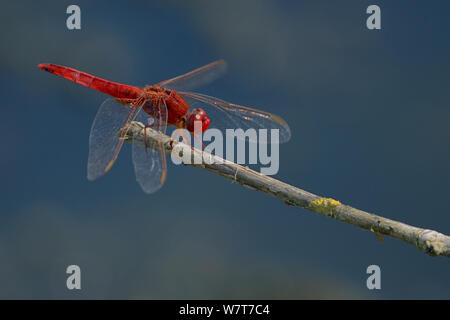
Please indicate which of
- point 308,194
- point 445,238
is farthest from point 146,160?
point 445,238

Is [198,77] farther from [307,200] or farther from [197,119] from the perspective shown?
[307,200]

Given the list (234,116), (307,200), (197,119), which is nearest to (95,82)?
(197,119)

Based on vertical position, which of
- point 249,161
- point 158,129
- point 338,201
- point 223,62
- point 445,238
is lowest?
Result: point 445,238

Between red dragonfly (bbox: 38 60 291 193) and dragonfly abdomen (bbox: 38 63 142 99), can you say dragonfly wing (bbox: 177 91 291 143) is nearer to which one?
red dragonfly (bbox: 38 60 291 193)

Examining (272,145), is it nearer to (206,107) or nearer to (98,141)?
(206,107)

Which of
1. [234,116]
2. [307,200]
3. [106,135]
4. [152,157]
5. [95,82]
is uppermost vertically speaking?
[95,82]
